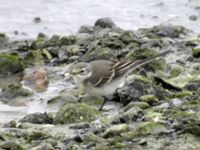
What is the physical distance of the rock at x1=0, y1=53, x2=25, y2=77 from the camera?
1423 cm

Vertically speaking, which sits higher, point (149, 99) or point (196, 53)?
point (196, 53)

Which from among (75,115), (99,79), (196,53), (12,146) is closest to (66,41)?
(196,53)

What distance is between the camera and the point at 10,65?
14.3 m

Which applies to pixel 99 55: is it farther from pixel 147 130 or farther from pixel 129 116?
pixel 147 130

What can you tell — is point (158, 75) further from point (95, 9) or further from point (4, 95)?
point (95, 9)

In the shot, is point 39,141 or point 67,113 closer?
point 39,141

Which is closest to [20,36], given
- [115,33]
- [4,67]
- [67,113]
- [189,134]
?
[115,33]

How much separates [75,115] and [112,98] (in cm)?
184

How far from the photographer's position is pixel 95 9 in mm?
21109

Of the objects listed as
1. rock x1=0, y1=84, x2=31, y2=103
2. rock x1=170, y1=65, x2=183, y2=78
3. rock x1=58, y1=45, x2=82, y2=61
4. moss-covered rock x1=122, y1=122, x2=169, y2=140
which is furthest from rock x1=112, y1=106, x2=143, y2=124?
rock x1=58, y1=45, x2=82, y2=61

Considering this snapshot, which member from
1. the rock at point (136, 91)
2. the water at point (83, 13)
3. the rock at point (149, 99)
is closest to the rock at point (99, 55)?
the rock at point (136, 91)

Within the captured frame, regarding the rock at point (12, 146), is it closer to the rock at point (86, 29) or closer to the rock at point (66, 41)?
the rock at point (66, 41)

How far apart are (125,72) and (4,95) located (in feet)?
7.38

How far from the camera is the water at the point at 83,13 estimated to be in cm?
1956
